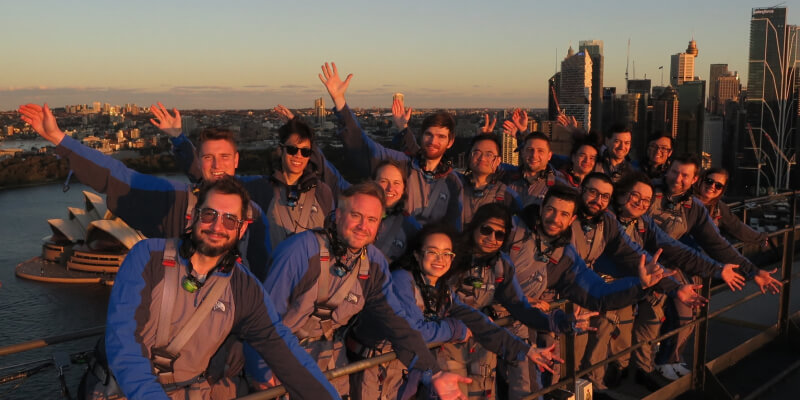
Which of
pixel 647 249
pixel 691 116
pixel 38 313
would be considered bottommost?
pixel 38 313

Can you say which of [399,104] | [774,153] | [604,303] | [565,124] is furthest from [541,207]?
[774,153]

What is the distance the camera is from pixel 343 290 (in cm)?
294

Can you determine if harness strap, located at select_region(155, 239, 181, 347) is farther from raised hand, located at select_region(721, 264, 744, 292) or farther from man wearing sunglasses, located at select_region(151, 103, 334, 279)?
raised hand, located at select_region(721, 264, 744, 292)

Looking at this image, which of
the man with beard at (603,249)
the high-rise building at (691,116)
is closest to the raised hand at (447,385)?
the man with beard at (603,249)

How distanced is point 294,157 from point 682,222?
3.30m

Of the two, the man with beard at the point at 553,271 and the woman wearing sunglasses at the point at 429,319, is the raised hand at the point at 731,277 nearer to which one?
the man with beard at the point at 553,271

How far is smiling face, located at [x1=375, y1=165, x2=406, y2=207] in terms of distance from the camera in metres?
3.81

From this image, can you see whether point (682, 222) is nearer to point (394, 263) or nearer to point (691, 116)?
point (394, 263)

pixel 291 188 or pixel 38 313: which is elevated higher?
pixel 291 188

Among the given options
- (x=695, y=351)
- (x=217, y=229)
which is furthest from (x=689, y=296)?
(x=217, y=229)

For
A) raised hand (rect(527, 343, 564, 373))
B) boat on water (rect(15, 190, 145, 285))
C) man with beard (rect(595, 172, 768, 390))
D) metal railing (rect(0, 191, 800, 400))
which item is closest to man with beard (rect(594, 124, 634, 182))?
man with beard (rect(595, 172, 768, 390))

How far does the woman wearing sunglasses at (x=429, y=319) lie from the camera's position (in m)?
3.21

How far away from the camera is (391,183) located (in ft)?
12.5

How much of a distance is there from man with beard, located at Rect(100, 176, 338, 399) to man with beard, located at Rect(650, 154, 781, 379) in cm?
364
